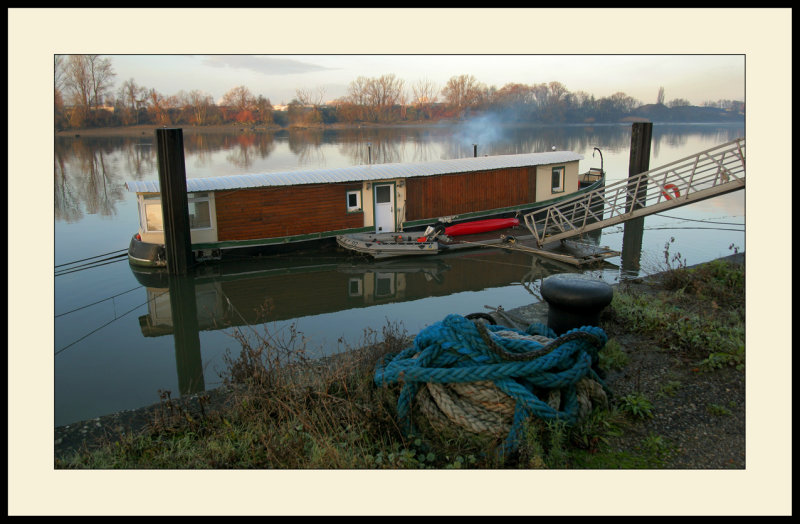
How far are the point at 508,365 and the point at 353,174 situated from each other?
1347cm

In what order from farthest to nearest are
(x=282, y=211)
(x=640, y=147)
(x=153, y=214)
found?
(x=640, y=147), (x=282, y=211), (x=153, y=214)

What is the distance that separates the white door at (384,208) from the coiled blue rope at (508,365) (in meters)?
12.9

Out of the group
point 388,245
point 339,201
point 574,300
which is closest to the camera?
point 574,300

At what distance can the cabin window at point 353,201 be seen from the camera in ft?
57.2

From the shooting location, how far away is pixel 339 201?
679 inches

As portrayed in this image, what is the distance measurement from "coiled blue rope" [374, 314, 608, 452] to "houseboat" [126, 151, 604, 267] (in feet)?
39.2

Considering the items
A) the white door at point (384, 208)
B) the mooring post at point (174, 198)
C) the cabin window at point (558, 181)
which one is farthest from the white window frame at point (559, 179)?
the mooring post at point (174, 198)

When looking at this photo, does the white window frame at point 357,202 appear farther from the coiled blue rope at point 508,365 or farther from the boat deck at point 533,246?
the coiled blue rope at point 508,365

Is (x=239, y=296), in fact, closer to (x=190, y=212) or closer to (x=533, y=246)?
(x=190, y=212)

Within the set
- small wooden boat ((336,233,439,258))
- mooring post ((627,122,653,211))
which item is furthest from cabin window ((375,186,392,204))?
mooring post ((627,122,653,211))

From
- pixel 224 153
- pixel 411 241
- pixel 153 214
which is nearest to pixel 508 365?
pixel 411 241

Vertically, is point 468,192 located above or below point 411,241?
above

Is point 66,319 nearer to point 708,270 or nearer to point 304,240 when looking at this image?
point 304,240

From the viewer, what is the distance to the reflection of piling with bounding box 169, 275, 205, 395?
360 inches
